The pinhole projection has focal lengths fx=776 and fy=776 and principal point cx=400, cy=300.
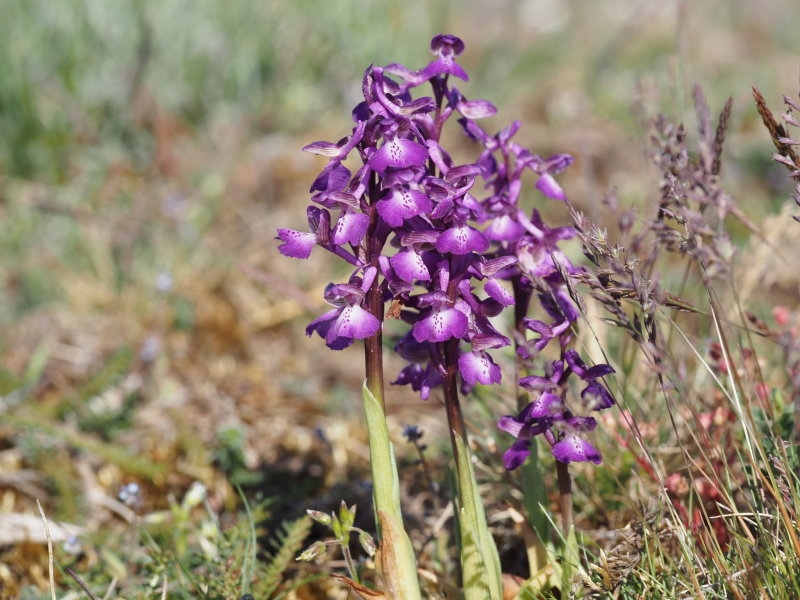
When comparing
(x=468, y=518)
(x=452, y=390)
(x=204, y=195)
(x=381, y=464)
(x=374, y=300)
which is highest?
(x=204, y=195)

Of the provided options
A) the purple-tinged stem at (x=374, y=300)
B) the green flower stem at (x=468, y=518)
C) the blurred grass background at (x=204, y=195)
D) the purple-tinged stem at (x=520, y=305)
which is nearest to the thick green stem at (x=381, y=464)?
the purple-tinged stem at (x=374, y=300)

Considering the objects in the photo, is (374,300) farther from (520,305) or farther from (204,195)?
(204,195)

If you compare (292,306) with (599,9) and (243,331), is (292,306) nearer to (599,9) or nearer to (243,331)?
(243,331)

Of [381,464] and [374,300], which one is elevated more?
[374,300]

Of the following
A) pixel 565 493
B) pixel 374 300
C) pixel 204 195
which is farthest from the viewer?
pixel 204 195

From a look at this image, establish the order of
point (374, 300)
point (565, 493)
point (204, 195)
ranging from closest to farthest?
point (374, 300) < point (565, 493) < point (204, 195)

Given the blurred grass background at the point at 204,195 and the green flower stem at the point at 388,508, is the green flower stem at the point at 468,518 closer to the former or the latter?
the green flower stem at the point at 388,508

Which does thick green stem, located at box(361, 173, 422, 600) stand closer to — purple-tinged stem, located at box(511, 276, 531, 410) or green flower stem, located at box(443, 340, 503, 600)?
green flower stem, located at box(443, 340, 503, 600)

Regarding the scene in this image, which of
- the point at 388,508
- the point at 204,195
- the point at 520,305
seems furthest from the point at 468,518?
the point at 204,195

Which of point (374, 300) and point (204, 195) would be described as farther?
point (204, 195)
